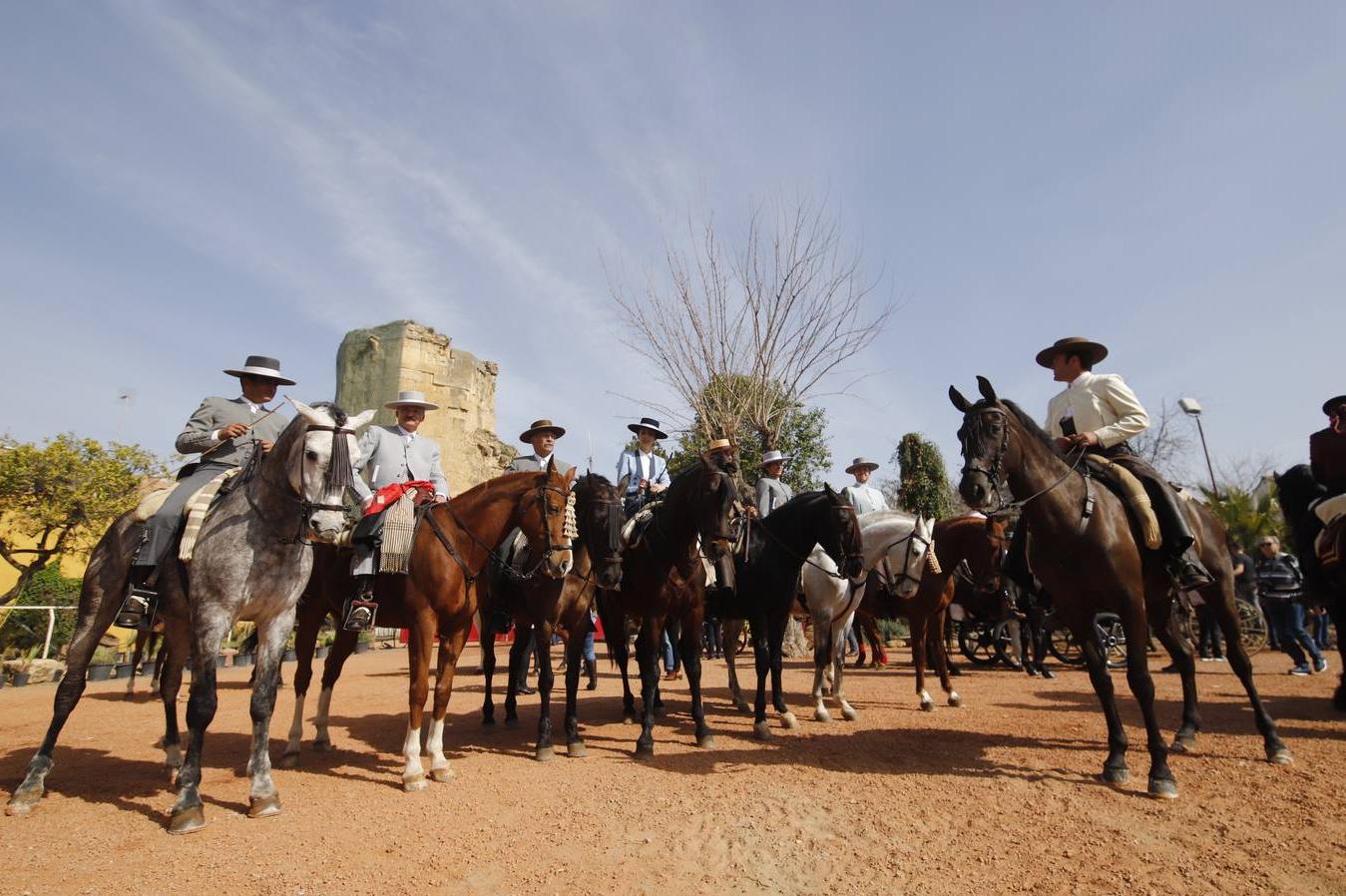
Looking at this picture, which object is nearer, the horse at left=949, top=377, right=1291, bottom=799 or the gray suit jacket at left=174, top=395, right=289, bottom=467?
the horse at left=949, top=377, right=1291, bottom=799

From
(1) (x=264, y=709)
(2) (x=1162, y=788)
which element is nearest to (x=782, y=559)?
(2) (x=1162, y=788)

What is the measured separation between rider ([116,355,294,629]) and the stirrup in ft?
4.15

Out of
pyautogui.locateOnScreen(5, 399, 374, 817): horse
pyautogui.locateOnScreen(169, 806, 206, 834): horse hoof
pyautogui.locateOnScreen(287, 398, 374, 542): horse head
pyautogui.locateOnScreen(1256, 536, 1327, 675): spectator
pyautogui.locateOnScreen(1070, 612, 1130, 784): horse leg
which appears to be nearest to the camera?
pyautogui.locateOnScreen(169, 806, 206, 834): horse hoof

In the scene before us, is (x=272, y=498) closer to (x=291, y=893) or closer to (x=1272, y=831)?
(x=291, y=893)

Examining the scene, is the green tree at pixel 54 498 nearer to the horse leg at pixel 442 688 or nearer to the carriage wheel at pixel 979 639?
the horse leg at pixel 442 688

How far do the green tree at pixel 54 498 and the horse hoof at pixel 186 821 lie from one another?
16151 mm

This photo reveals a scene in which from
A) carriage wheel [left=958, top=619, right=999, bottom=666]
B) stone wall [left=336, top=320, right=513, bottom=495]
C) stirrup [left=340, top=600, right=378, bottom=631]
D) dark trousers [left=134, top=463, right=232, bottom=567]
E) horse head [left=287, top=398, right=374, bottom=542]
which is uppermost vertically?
stone wall [left=336, top=320, right=513, bottom=495]

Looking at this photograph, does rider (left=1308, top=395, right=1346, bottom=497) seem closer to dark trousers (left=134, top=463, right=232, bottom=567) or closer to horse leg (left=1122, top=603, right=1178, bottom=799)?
horse leg (left=1122, top=603, right=1178, bottom=799)

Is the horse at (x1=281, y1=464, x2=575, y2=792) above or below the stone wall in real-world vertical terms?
below

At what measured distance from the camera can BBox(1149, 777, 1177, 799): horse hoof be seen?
4.31 m

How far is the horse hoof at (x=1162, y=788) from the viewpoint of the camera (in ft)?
14.1

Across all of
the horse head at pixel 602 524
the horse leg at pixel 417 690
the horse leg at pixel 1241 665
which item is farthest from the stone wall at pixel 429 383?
the horse leg at pixel 1241 665

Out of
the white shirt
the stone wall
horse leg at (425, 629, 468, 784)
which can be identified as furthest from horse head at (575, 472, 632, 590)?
the stone wall

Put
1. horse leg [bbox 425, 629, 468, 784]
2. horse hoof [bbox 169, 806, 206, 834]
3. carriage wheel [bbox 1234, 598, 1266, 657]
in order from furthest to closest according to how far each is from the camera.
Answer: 1. carriage wheel [bbox 1234, 598, 1266, 657]
2. horse leg [bbox 425, 629, 468, 784]
3. horse hoof [bbox 169, 806, 206, 834]
